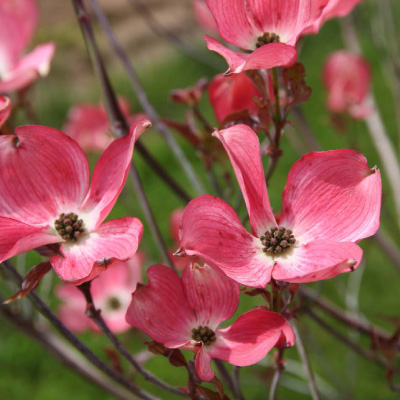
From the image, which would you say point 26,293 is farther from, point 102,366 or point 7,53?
point 7,53

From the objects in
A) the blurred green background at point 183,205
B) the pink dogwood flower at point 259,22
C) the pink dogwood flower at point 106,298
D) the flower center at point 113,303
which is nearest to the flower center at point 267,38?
the pink dogwood flower at point 259,22

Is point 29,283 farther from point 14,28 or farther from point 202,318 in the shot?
point 14,28

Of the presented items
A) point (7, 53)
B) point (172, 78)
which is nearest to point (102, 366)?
point (7, 53)

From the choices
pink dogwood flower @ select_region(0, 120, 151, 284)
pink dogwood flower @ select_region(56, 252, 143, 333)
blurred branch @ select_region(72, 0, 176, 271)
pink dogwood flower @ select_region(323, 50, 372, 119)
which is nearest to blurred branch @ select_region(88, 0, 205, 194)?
blurred branch @ select_region(72, 0, 176, 271)

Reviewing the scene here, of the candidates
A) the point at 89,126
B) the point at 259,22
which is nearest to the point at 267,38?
the point at 259,22

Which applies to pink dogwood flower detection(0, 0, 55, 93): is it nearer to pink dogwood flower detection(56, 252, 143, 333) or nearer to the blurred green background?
the blurred green background

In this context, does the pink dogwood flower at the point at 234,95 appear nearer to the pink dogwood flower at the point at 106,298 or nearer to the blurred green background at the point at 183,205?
the blurred green background at the point at 183,205

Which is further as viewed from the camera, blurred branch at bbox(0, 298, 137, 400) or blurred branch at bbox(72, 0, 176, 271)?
blurred branch at bbox(0, 298, 137, 400)

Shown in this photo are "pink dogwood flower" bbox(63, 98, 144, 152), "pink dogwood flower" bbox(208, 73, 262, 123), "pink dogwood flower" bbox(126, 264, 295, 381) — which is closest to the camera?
"pink dogwood flower" bbox(126, 264, 295, 381)
